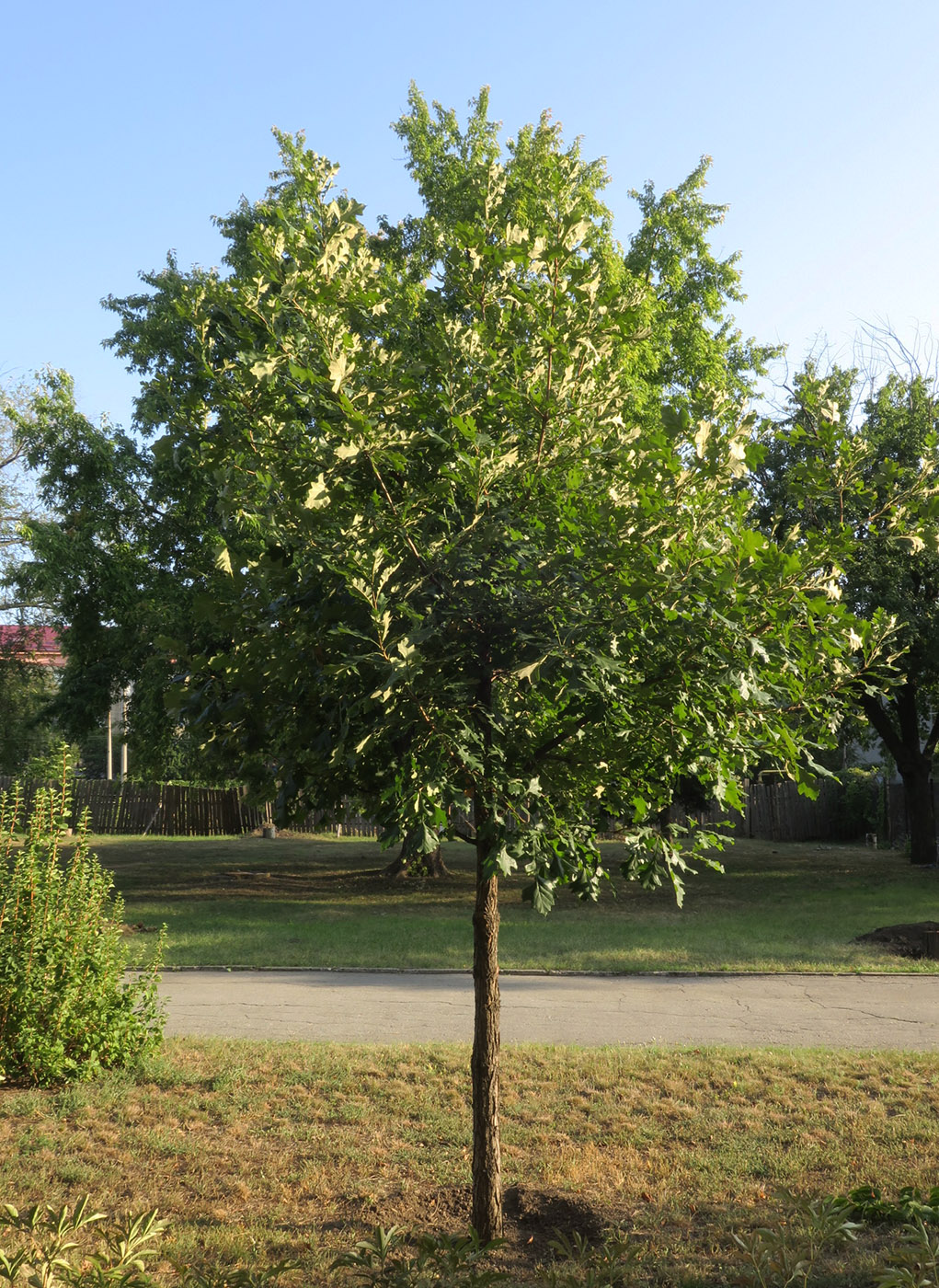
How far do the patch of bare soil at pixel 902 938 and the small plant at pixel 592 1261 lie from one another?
846 centimetres

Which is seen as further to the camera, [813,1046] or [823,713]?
[813,1046]

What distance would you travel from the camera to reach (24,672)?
25.5m

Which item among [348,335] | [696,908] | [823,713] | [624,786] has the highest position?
[348,335]

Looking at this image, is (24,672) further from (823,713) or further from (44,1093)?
(823,713)

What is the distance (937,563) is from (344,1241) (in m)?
19.0

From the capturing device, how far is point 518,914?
15961 mm

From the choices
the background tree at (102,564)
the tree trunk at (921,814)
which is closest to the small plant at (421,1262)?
the background tree at (102,564)

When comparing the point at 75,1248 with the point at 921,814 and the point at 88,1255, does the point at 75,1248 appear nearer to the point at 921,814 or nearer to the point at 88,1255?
the point at 88,1255

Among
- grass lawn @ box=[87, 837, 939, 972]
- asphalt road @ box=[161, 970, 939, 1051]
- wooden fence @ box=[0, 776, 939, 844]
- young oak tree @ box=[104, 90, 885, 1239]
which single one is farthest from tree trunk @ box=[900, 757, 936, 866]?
young oak tree @ box=[104, 90, 885, 1239]

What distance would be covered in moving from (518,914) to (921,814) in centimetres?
1168

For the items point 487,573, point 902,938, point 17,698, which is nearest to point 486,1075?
point 487,573

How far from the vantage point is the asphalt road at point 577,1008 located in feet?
26.2

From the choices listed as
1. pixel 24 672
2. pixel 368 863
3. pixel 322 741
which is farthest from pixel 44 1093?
pixel 24 672

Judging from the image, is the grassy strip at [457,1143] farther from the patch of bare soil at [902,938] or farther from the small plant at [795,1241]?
the patch of bare soil at [902,938]
